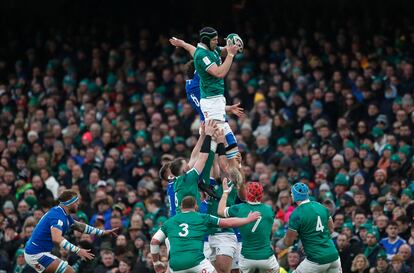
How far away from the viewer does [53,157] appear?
26875 millimetres

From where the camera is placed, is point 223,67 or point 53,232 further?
point 53,232

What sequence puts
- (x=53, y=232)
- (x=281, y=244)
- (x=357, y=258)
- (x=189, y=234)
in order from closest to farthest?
(x=189, y=234), (x=53, y=232), (x=357, y=258), (x=281, y=244)

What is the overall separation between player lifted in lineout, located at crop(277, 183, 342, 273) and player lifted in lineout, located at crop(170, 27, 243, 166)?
1282 millimetres

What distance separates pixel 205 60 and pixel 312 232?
302 centimetres

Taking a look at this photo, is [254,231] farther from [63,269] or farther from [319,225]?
[63,269]

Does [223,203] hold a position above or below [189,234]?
above

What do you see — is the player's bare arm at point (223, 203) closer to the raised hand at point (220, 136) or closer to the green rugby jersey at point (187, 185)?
the green rugby jersey at point (187, 185)

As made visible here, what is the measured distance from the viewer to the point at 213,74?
17000 mm

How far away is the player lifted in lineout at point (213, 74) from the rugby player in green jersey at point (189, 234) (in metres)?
1.61

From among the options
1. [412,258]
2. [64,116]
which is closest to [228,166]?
[412,258]

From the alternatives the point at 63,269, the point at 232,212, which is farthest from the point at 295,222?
the point at 63,269

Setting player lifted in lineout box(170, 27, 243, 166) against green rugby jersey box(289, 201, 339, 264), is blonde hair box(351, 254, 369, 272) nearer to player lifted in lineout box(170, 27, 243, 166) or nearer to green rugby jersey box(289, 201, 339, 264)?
green rugby jersey box(289, 201, 339, 264)

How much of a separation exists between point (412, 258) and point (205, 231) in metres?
5.23

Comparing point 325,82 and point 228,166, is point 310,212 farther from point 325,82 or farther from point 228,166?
point 325,82
